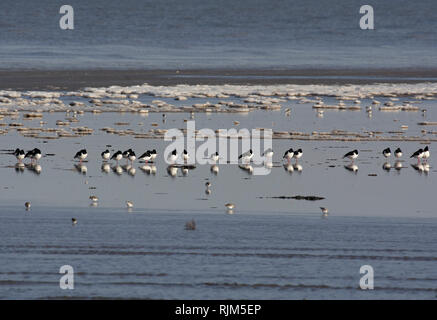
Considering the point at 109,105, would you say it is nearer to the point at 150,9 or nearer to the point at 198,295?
the point at 198,295

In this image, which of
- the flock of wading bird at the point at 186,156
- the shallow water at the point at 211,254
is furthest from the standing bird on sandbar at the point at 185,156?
the shallow water at the point at 211,254

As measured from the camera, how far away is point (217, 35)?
116000 mm

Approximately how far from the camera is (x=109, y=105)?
4469 cm

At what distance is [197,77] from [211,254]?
153 feet

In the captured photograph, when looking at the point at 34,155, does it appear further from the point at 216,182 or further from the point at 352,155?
the point at 352,155

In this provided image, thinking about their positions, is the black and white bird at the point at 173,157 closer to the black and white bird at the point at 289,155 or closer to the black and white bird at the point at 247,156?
the black and white bird at the point at 247,156

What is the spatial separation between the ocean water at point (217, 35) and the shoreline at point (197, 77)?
4382mm

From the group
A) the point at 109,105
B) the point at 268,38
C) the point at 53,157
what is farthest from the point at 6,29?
the point at 53,157

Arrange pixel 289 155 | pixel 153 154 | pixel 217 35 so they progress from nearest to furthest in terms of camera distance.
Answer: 1. pixel 153 154
2. pixel 289 155
3. pixel 217 35

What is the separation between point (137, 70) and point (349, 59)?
23490 millimetres

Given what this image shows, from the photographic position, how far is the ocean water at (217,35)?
260ft

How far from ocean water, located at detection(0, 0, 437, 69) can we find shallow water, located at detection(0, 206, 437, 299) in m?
50.9

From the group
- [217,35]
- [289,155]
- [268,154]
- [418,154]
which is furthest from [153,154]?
[217,35]

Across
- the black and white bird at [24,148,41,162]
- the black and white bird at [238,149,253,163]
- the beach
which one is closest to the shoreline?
the beach
